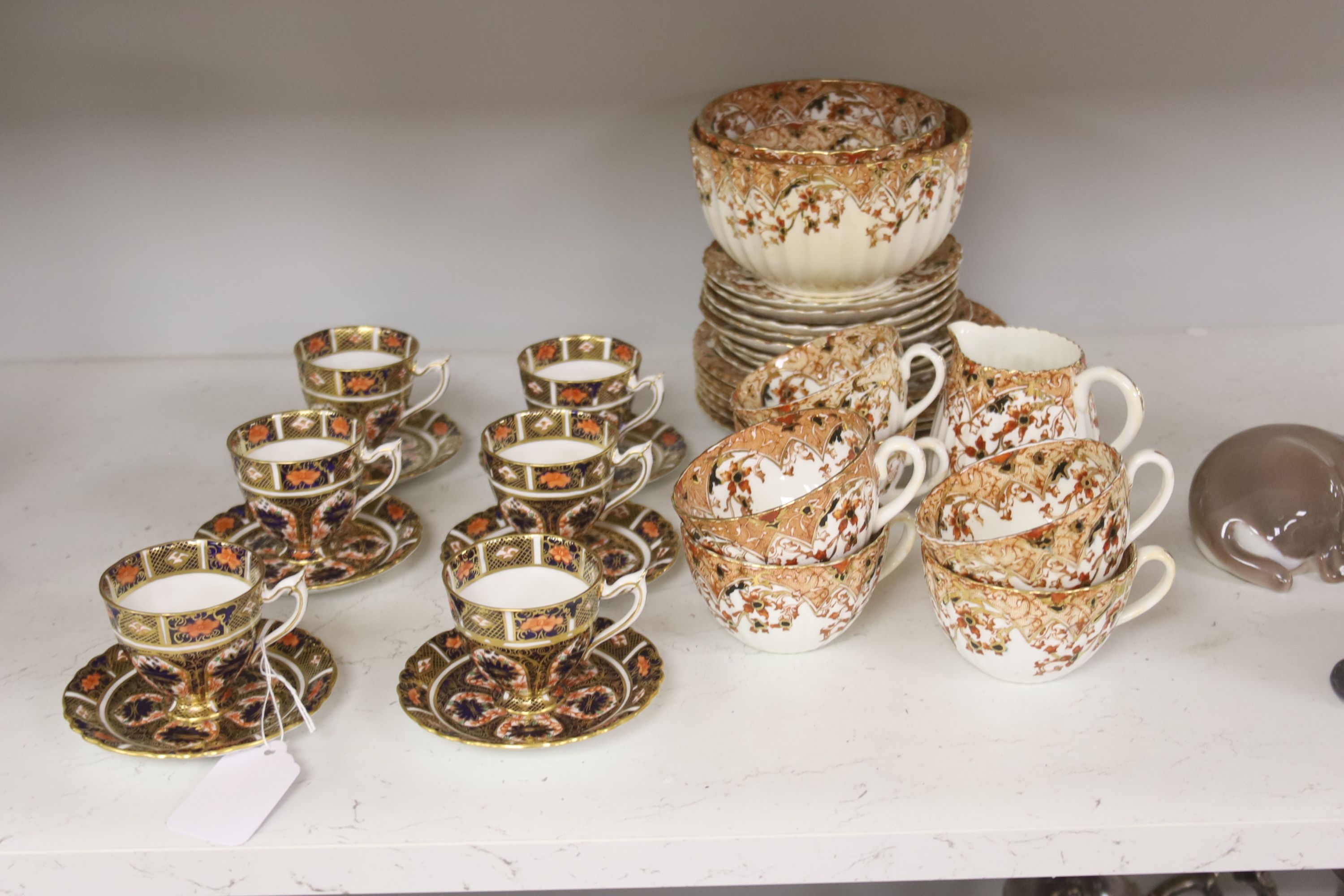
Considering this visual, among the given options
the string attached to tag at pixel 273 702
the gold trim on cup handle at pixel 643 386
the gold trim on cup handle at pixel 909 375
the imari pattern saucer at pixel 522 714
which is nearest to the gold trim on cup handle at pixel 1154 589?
the gold trim on cup handle at pixel 909 375

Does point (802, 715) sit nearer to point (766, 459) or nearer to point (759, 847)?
point (759, 847)

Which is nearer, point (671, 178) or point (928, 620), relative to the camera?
point (928, 620)

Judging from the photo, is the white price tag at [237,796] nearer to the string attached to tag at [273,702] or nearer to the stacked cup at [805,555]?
the string attached to tag at [273,702]

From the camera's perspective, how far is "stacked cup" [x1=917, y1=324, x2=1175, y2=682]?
815 millimetres

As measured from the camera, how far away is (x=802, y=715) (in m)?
0.83

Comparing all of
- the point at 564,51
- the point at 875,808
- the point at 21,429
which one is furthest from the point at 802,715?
the point at 21,429

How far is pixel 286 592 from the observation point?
2.80 feet

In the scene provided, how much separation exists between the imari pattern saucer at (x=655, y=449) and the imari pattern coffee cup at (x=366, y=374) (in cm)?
6

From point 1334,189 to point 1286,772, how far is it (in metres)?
0.82

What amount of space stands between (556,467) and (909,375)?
0.33 meters

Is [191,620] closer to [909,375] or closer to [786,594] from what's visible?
[786,594]

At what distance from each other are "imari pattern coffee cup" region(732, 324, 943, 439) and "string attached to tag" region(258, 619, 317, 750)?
40 cm

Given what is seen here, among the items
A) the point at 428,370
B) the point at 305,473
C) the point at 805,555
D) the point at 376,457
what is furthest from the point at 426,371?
the point at 805,555

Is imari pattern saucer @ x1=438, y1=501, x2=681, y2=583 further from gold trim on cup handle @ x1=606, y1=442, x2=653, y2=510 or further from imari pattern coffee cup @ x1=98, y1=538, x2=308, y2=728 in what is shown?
imari pattern coffee cup @ x1=98, y1=538, x2=308, y2=728
